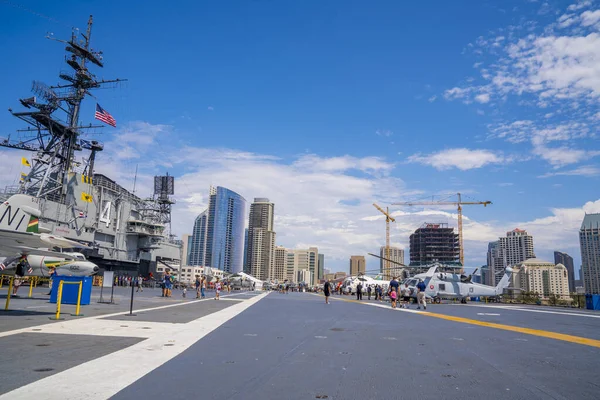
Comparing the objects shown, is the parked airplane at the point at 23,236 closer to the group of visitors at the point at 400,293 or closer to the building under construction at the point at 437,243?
the group of visitors at the point at 400,293

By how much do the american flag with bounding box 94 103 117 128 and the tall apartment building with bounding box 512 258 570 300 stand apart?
163 meters

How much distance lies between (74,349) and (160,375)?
2.83 meters

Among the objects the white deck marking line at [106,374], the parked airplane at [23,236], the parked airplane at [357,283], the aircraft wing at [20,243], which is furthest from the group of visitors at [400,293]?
the white deck marking line at [106,374]

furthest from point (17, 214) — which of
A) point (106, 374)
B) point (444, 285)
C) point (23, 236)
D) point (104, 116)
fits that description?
point (104, 116)

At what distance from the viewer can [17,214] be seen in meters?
16.0

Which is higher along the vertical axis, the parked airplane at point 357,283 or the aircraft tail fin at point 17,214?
the aircraft tail fin at point 17,214

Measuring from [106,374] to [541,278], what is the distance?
198062 millimetres

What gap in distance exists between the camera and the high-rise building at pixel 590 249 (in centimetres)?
14775

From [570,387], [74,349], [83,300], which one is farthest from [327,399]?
[83,300]

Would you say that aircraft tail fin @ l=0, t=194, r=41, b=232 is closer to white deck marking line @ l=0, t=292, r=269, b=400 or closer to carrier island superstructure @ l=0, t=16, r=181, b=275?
white deck marking line @ l=0, t=292, r=269, b=400

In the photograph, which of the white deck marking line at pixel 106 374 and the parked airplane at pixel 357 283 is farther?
Result: the parked airplane at pixel 357 283

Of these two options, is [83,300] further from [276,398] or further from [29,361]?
[276,398]

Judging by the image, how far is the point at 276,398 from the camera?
13.8ft

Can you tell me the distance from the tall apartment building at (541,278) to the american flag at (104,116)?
163296mm
